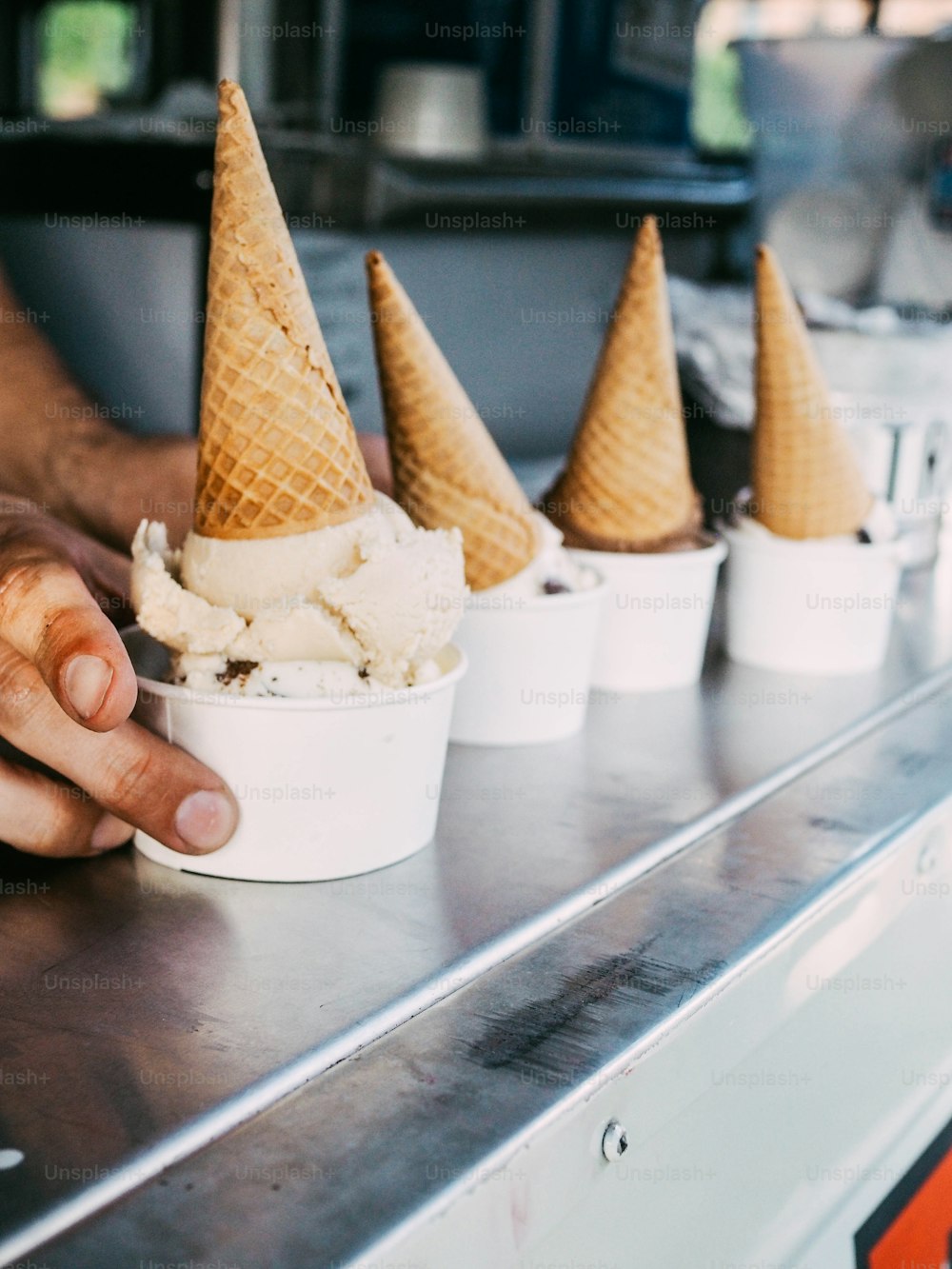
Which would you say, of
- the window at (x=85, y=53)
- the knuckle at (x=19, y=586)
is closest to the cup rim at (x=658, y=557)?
the knuckle at (x=19, y=586)

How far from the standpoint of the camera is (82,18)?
3609 mm

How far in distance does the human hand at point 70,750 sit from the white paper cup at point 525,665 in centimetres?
32

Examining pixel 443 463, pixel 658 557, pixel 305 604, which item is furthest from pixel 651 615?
pixel 305 604

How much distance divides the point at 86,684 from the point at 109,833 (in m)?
0.18

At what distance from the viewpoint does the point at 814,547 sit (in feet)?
4.27

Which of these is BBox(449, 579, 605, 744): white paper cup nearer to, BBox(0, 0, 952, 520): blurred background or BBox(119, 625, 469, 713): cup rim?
BBox(119, 625, 469, 713): cup rim

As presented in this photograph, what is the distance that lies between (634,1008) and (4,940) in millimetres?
357

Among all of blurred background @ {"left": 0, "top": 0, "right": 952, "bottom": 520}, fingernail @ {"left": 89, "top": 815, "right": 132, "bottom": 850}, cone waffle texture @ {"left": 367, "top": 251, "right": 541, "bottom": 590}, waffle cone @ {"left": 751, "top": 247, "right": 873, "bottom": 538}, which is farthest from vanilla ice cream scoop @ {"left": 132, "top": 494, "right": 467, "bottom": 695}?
blurred background @ {"left": 0, "top": 0, "right": 952, "bottom": 520}

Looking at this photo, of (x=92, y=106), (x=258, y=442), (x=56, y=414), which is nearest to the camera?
(x=258, y=442)

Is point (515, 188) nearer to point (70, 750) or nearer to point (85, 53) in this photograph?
point (85, 53)

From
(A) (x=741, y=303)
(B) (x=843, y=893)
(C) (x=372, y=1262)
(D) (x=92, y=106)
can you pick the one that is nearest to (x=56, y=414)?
(B) (x=843, y=893)

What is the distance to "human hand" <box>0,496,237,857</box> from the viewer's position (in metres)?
0.72

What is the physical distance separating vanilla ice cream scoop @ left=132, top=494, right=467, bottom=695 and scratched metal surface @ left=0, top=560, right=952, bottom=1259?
0.14m

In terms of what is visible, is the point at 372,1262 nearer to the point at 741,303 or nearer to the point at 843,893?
the point at 843,893
